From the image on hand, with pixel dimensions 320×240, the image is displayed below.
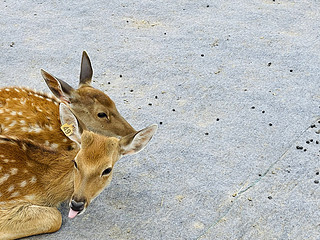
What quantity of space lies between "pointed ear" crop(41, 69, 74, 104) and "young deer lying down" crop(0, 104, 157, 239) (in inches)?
27.1

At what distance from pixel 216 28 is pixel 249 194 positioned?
3.36 meters

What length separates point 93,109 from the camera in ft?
15.8

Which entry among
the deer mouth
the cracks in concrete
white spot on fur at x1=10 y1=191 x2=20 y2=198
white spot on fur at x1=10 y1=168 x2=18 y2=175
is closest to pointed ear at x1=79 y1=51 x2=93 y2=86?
white spot on fur at x1=10 y1=168 x2=18 y2=175

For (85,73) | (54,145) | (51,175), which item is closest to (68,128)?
(51,175)

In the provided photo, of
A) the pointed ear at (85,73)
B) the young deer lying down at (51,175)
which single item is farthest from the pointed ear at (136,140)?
the pointed ear at (85,73)

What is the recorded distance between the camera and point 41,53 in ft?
21.5

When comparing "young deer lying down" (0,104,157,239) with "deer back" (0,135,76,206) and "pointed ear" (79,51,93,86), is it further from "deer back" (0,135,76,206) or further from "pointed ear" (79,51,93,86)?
"pointed ear" (79,51,93,86)

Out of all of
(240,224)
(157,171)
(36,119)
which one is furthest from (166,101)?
(240,224)

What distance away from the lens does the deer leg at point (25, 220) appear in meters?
3.79

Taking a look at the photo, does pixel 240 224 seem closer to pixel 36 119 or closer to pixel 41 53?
pixel 36 119

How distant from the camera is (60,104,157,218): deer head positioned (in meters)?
3.77

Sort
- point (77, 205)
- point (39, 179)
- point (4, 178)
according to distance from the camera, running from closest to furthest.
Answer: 1. point (77, 205)
2. point (4, 178)
3. point (39, 179)

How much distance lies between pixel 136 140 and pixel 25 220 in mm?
1023

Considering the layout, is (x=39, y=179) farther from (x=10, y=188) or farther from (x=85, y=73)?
(x=85, y=73)
